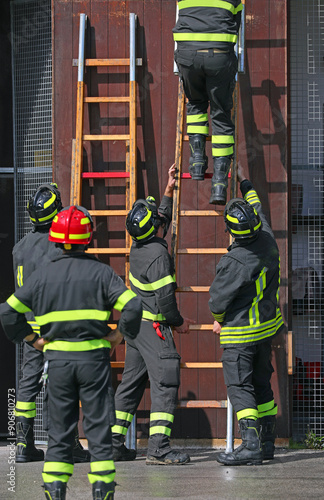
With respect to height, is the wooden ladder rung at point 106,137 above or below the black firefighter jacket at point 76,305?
above

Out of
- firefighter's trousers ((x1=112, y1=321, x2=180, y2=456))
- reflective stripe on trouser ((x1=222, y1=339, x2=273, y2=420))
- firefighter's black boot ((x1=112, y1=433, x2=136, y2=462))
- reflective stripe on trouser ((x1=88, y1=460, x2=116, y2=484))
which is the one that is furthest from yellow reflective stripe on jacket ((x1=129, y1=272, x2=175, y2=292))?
reflective stripe on trouser ((x1=88, y1=460, x2=116, y2=484))

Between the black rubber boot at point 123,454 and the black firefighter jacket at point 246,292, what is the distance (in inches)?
44.7

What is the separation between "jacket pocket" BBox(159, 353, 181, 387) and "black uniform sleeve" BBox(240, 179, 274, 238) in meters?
1.25

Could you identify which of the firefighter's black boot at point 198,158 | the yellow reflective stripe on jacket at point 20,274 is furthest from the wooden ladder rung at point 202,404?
the firefighter's black boot at point 198,158

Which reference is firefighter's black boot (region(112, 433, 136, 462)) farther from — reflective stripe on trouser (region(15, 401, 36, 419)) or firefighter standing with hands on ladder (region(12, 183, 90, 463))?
reflective stripe on trouser (region(15, 401, 36, 419))

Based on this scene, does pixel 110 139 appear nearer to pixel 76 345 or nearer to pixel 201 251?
pixel 201 251

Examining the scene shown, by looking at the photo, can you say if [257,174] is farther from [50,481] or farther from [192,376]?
[50,481]

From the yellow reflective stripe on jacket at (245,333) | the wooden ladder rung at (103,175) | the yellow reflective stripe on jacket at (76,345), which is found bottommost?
the yellow reflective stripe on jacket at (245,333)

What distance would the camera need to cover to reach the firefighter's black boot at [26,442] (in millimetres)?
6270

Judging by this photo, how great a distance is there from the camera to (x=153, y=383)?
6336 millimetres

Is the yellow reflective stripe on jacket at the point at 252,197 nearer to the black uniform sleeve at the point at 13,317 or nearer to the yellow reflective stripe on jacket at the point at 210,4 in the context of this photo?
the yellow reflective stripe on jacket at the point at 210,4

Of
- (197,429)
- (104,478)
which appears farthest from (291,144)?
(104,478)

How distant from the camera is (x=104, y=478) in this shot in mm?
4562

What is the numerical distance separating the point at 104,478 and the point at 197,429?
8.80 ft
